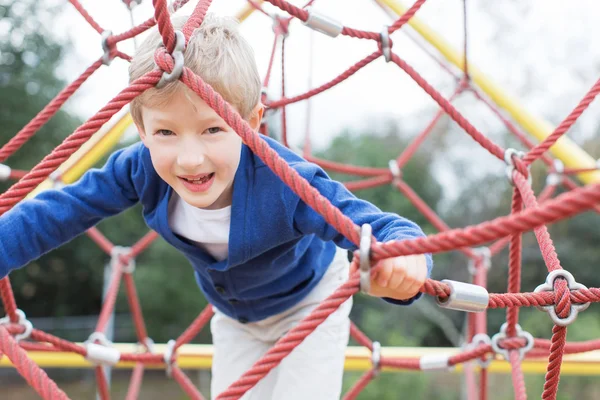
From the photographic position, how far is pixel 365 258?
1.59ft

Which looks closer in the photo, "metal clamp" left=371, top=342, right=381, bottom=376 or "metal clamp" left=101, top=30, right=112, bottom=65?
"metal clamp" left=101, top=30, right=112, bottom=65

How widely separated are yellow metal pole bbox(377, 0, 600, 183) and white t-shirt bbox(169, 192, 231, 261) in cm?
73

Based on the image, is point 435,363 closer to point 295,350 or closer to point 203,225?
point 295,350

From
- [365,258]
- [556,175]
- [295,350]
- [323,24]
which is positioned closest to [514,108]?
[556,175]

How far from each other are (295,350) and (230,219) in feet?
0.76

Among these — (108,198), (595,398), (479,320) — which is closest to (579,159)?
(479,320)

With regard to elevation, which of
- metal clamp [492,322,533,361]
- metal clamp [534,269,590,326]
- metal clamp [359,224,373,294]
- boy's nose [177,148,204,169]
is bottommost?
metal clamp [359,224,373,294]

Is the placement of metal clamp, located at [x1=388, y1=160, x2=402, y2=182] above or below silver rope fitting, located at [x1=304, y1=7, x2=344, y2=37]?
above

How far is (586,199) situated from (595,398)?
5.00m

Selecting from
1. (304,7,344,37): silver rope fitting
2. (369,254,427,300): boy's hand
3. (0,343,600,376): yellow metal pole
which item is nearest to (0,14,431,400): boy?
(369,254,427,300): boy's hand

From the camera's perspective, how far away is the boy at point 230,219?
2.06 feet

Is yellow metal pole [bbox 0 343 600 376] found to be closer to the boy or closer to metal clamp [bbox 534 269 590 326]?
the boy

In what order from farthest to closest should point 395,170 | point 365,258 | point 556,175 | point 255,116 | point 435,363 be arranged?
1. point 395,170
2. point 556,175
3. point 435,363
4. point 255,116
5. point 365,258

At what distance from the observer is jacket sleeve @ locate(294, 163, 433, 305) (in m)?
0.58
